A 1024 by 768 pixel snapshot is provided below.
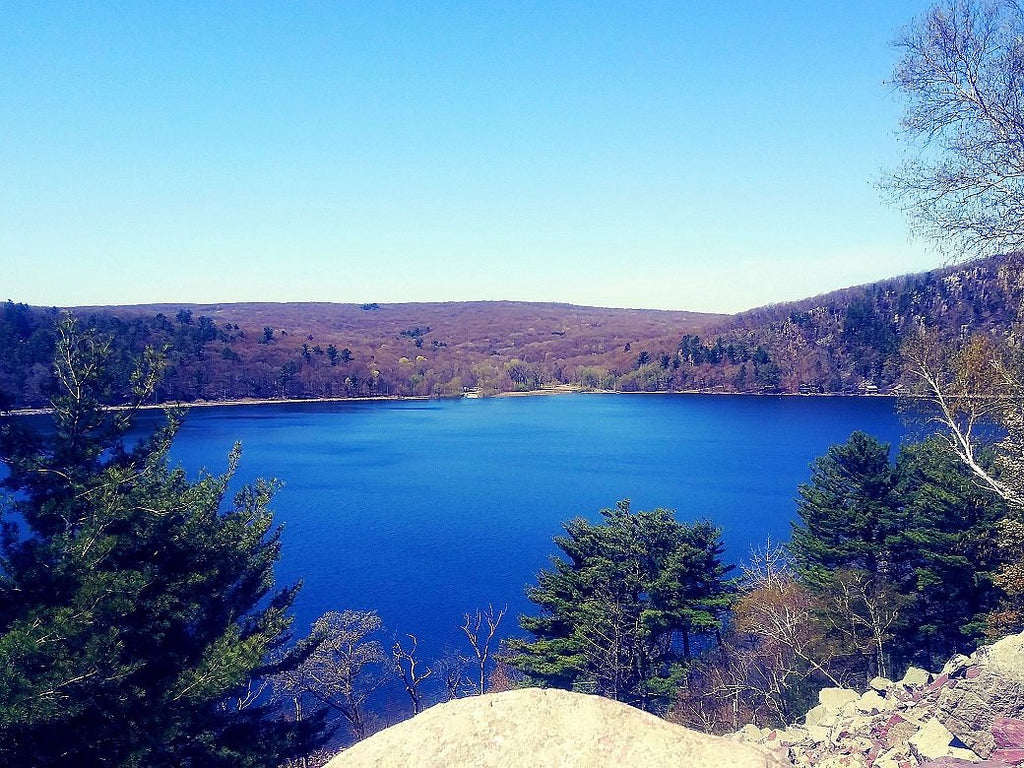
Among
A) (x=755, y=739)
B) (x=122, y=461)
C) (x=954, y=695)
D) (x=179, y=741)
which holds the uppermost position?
(x=122, y=461)

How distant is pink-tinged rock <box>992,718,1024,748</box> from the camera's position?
16.0 feet

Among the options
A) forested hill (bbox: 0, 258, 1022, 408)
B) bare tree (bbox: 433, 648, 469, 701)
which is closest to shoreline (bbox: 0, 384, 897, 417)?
forested hill (bbox: 0, 258, 1022, 408)

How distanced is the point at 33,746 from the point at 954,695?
8618 mm

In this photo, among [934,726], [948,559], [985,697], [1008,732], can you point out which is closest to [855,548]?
[948,559]

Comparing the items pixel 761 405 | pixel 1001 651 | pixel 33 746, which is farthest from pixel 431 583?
pixel 761 405

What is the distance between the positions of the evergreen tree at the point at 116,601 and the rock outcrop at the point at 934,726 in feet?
20.1

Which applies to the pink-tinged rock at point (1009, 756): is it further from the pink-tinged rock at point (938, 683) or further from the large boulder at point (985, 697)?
the pink-tinged rock at point (938, 683)

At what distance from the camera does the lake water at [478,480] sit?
27062 mm

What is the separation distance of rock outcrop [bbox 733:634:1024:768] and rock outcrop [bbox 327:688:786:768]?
1473mm

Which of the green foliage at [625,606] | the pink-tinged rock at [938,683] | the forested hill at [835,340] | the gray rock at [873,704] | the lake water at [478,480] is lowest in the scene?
the lake water at [478,480]

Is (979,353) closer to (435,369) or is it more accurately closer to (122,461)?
(122,461)

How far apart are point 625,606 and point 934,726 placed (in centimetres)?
1007

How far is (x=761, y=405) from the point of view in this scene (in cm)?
9119

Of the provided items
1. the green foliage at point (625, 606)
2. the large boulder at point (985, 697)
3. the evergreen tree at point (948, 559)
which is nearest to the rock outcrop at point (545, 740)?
the large boulder at point (985, 697)
